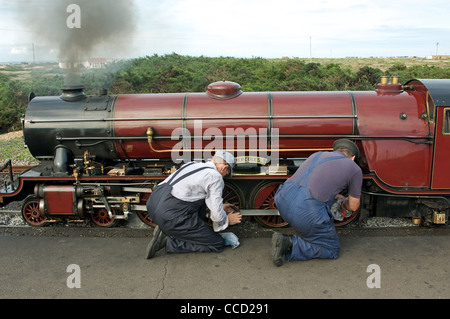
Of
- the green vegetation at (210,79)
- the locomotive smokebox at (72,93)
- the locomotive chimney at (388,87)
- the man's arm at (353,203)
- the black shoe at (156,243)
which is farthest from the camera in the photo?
the green vegetation at (210,79)

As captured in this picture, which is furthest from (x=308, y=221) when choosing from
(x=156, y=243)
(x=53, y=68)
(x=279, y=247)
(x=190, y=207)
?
(x=53, y=68)

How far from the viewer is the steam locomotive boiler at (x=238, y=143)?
601 cm

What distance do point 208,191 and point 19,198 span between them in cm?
358

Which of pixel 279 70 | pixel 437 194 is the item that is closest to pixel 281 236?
pixel 437 194

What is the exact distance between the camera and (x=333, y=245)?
4879 millimetres

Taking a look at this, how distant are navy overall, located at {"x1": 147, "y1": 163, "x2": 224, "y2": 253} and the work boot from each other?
2.55ft

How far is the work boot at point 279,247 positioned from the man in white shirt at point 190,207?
669mm

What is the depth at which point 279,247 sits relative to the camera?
15.2 ft

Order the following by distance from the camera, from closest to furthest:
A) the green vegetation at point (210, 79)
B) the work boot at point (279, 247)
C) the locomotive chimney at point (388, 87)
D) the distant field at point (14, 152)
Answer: the work boot at point (279, 247) < the locomotive chimney at point (388, 87) < the distant field at point (14, 152) < the green vegetation at point (210, 79)

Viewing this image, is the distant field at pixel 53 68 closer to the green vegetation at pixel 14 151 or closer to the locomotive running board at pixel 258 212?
the green vegetation at pixel 14 151

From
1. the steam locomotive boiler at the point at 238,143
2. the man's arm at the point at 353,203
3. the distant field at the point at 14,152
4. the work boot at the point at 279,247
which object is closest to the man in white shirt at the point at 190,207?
the work boot at the point at 279,247

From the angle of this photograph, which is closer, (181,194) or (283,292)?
(283,292)

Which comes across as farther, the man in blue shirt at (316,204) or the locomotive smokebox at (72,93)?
the locomotive smokebox at (72,93)

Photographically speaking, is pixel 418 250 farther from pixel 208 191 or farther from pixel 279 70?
pixel 279 70
